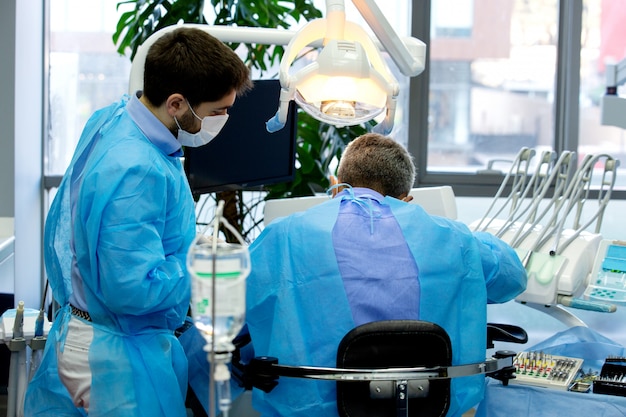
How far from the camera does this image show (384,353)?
5.58 feet

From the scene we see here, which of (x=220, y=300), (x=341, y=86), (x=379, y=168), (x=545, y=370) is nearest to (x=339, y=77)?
(x=341, y=86)

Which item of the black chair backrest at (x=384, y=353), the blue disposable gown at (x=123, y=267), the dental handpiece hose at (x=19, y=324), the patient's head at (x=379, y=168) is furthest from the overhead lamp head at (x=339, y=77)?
the dental handpiece hose at (x=19, y=324)

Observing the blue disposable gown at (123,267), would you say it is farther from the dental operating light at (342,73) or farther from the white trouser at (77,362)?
the dental operating light at (342,73)

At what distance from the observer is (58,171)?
425 cm

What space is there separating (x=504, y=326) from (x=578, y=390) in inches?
9.0

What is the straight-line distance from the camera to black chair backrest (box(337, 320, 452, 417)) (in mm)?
1676

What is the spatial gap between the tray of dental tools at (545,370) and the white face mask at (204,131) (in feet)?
3.20

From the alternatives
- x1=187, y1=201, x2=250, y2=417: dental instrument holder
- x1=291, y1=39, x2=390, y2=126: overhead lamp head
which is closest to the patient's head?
x1=291, y1=39, x2=390, y2=126: overhead lamp head

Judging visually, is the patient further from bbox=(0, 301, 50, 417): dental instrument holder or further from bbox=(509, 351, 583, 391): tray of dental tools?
bbox=(0, 301, 50, 417): dental instrument holder

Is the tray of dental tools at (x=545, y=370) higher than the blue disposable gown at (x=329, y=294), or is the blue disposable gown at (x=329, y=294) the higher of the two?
the blue disposable gown at (x=329, y=294)

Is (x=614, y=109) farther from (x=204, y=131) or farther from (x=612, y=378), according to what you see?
(x=204, y=131)

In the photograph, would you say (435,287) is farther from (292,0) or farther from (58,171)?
(58,171)

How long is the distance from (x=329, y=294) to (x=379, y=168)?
340 millimetres

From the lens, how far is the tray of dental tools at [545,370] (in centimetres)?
213
